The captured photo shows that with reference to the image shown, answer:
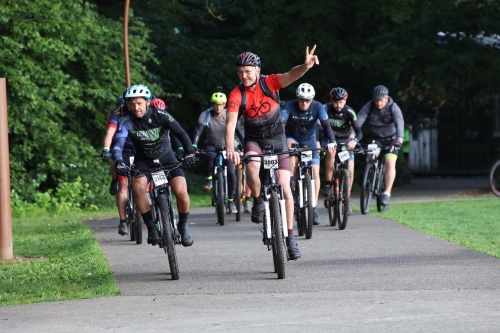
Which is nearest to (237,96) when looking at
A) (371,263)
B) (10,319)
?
(371,263)

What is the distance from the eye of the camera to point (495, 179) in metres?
24.8

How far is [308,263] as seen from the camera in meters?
10.9

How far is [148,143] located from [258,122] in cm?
101

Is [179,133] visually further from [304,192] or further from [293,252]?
[304,192]

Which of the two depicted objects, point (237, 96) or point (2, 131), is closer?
point (237, 96)

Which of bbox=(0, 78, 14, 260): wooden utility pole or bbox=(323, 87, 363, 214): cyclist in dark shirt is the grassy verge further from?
bbox=(323, 87, 363, 214): cyclist in dark shirt

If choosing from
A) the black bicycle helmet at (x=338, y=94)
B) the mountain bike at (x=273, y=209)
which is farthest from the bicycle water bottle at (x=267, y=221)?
the black bicycle helmet at (x=338, y=94)

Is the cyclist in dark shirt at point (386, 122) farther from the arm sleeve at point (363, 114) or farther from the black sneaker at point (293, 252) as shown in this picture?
the black sneaker at point (293, 252)

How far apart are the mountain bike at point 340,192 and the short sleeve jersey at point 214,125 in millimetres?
2191

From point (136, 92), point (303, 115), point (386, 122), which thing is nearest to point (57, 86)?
point (386, 122)

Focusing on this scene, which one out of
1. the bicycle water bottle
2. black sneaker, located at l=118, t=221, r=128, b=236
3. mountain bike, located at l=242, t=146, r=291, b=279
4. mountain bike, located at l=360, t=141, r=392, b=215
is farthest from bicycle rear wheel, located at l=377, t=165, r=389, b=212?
the bicycle water bottle

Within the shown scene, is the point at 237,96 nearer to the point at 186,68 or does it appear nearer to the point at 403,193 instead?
the point at 403,193

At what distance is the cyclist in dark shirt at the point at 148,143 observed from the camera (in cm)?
1041

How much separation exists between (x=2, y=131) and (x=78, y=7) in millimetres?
12033
